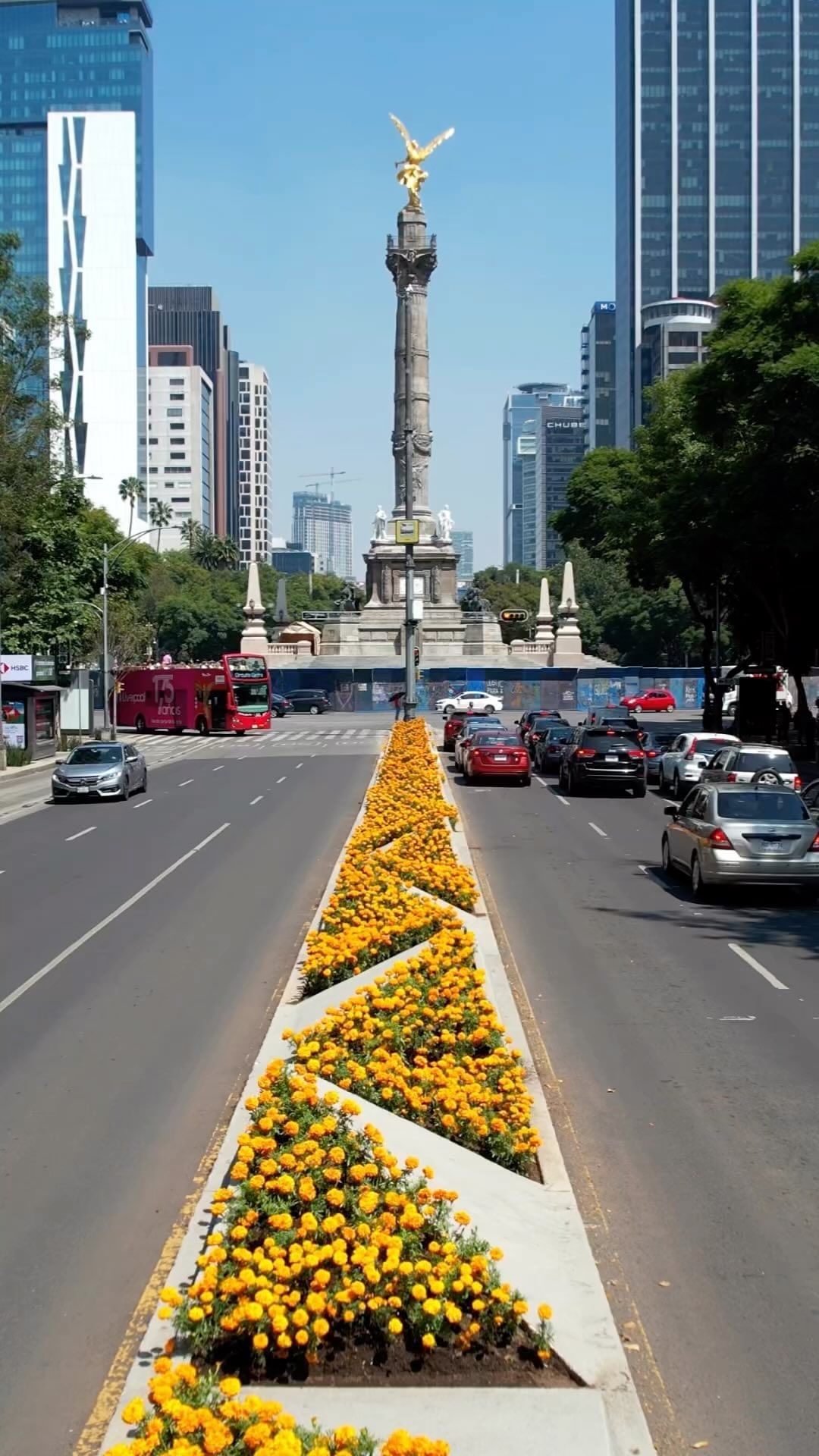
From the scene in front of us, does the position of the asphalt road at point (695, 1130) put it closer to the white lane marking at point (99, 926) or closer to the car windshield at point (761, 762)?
the white lane marking at point (99, 926)

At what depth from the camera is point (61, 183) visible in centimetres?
16775

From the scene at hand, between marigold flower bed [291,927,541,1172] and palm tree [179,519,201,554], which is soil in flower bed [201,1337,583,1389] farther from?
palm tree [179,519,201,554]

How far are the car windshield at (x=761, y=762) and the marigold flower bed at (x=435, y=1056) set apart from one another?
58.5 feet

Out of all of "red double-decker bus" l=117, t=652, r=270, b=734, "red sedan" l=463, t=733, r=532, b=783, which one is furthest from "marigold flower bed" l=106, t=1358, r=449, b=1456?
"red double-decker bus" l=117, t=652, r=270, b=734

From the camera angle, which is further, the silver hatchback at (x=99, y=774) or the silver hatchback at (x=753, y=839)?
the silver hatchback at (x=99, y=774)

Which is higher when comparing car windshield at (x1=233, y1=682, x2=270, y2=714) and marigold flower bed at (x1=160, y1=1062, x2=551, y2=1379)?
car windshield at (x1=233, y1=682, x2=270, y2=714)

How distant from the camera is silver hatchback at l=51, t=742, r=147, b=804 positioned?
33.7 meters

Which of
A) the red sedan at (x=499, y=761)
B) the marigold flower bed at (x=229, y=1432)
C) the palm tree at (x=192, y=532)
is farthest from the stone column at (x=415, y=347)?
the palm tree at (x=192, y=532)

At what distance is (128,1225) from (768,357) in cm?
3682

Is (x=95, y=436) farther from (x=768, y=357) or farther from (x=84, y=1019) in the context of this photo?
(x=84, y=1019)

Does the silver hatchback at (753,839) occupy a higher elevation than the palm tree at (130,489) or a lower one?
lower

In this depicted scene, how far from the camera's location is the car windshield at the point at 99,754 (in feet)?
113

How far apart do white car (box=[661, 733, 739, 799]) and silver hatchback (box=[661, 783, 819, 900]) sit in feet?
49.2

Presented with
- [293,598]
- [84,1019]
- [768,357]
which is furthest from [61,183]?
[84,1019]
